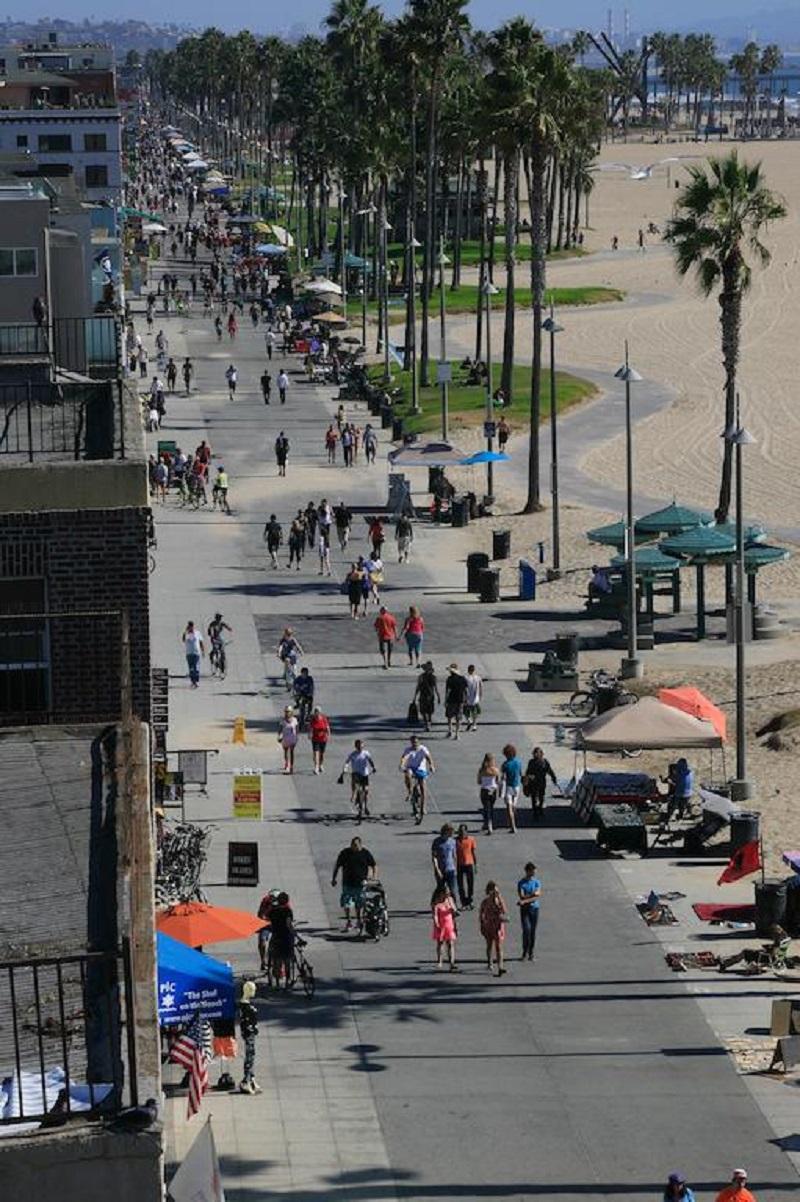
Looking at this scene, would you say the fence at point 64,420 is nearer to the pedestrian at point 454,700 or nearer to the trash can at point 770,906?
the trash can at point 770,906

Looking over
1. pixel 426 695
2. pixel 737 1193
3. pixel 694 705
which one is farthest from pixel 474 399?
pixel 737 1193

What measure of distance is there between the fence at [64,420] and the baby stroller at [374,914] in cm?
835

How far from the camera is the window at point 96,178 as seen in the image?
13200 centimetres

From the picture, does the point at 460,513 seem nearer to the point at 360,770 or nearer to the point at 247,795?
the point at 360,770

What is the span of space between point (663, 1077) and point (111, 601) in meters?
9.23

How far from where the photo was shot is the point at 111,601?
18.6 metres

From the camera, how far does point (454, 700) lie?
135 feet

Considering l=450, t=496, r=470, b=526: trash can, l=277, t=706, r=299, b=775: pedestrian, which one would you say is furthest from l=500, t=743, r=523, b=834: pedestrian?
l=450, t=496, r=470, b=526: trash can

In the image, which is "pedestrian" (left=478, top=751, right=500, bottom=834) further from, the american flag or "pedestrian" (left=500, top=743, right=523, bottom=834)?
the american flag

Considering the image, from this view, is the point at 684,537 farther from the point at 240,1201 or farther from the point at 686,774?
the point at 240,1201

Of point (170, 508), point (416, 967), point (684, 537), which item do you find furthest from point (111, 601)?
point (170, 508)

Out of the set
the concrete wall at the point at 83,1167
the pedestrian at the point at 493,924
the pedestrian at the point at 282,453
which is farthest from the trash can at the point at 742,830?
the pedestrian at the point at 282,453

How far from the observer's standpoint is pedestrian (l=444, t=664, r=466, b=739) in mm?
40844

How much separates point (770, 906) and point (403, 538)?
28.6m
